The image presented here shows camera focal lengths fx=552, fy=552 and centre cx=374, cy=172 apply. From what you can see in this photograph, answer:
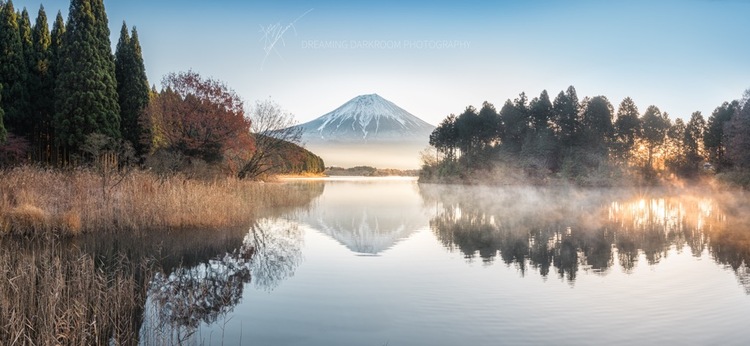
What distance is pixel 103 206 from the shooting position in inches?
549

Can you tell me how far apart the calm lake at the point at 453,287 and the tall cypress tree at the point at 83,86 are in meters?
19.5

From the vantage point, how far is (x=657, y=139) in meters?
59.6

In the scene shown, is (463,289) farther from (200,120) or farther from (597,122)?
(597,122)

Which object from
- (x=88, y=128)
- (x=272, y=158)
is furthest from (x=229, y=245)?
(x=272, y=158)

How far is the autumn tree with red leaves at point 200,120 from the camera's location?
28.4 meters

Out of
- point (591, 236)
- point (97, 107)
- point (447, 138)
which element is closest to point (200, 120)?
point (97, 107)

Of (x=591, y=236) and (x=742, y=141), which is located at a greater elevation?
(x=742, y=141)

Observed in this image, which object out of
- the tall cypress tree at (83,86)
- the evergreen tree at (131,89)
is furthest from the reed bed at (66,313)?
the evergreen tree at (131,89)

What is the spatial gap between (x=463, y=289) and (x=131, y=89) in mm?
32473

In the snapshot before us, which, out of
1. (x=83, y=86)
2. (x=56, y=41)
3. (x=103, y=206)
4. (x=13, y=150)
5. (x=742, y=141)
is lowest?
(x=103, y=206)

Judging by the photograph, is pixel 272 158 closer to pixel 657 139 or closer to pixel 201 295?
pixel 201 295

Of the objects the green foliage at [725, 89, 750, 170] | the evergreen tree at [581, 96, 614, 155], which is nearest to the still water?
the green foliage at [725, 89, 750, 170]

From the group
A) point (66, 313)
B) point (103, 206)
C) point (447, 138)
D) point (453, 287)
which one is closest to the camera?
point (66, 313)

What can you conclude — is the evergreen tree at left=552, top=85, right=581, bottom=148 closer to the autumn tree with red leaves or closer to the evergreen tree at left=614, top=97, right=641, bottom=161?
the evergreen tree at left=614, top=97, right=641, bottom=161
